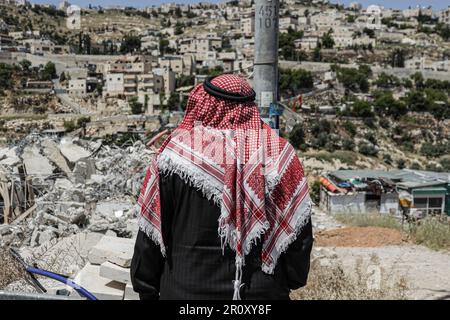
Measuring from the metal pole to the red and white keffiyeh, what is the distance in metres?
1.56

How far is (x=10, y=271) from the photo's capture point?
2.96 m

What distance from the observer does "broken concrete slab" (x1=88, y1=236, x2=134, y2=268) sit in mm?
2857

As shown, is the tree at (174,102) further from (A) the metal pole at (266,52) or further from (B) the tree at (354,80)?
(A) the metal pole at (266,52)

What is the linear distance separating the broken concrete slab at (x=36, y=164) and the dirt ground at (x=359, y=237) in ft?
14.2

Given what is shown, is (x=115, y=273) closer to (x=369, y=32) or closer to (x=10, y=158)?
(x=10, y=158)

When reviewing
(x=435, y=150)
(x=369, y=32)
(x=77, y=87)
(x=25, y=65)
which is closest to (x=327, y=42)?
(x=369, y=32)

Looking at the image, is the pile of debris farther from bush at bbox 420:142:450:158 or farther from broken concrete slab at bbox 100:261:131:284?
bush at bbox 420:142:450:158

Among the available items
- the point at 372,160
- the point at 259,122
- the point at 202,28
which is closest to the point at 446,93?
the point at 372,160

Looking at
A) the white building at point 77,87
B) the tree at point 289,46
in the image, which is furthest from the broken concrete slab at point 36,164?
the tree at point 289,46

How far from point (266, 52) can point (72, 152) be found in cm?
581

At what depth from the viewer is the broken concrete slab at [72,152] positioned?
805 centimetres

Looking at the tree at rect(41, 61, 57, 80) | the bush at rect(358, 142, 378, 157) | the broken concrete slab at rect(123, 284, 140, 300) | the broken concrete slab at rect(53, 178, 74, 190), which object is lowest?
the bush at rect(358, 142, 378, 157)

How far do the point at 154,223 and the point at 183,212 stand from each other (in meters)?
0.11

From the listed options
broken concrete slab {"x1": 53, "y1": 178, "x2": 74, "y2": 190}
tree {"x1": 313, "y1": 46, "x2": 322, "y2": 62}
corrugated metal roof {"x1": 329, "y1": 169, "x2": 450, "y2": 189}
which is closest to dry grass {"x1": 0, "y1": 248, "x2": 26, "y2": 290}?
broken concrete slab {"x1": 53, "y1": 178, "x2": 74, "y2": 190}
